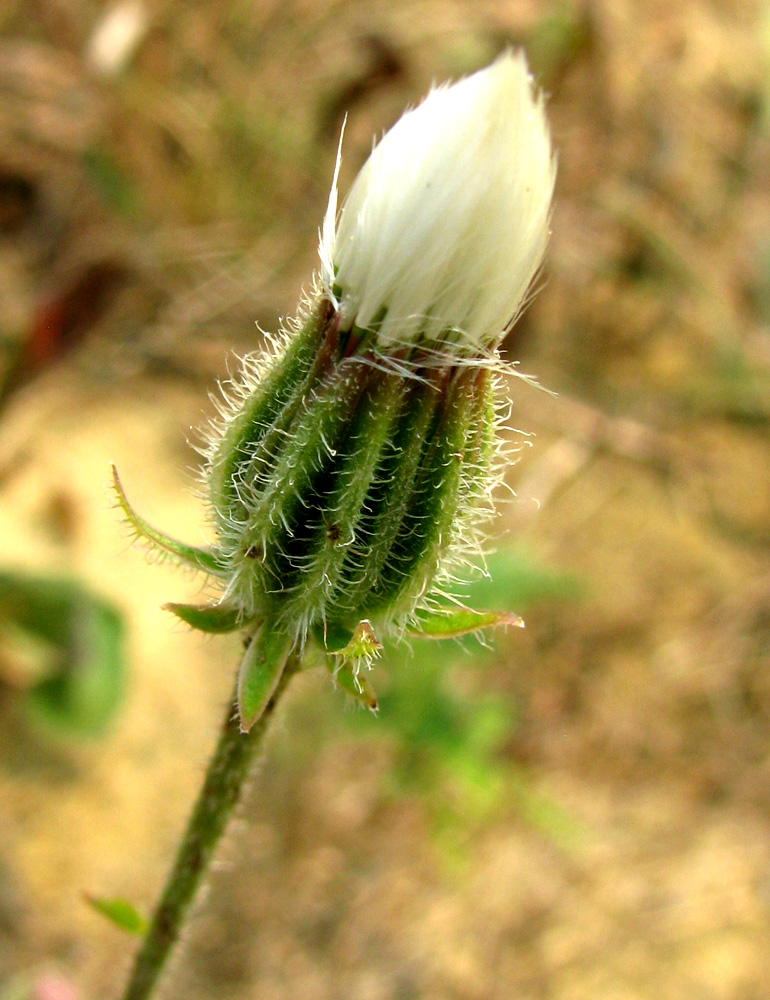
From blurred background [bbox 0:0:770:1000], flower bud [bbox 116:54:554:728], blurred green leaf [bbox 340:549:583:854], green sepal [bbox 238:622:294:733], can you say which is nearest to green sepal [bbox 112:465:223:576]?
flower bud [bbox 116:54:554:728]

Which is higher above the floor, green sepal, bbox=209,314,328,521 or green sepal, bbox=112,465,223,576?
green sepal, bbox=209,314,328,521

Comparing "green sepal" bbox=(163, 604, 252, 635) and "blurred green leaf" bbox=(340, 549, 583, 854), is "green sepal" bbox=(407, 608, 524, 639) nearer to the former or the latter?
"green sepal" bbox=(163, 604, 252, 635)

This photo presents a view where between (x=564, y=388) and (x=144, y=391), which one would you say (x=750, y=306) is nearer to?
(x=564, y=388)

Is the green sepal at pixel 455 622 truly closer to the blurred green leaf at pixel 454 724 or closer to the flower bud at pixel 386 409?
the flower bud at pixel 386 409

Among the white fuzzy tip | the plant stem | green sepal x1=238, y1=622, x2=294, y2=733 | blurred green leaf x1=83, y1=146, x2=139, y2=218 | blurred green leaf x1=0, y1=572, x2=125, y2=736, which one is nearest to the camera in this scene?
the white fuzzy tip

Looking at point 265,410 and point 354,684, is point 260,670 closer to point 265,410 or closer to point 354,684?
point 354,684

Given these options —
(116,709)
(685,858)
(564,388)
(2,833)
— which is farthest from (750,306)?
(2,833)

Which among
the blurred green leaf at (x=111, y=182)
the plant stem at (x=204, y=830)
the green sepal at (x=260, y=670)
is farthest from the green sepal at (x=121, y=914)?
the blurred green leaf at (x=111, y=182)
